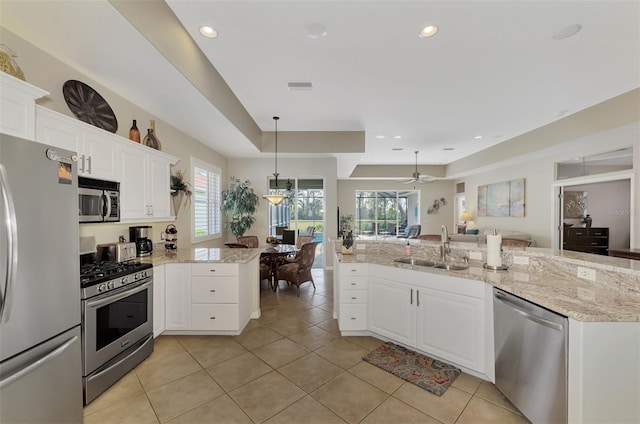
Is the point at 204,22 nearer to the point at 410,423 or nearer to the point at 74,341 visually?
the point at 74,341

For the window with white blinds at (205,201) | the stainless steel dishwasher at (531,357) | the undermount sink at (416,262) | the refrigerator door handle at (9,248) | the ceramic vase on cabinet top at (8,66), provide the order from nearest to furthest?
the refrigerator door handle at (9,248)
the stainless steel dishwasher at (531,357)
the ceramic vase on cabinet top at (8,66)
the undermount sink at (416,262)
the window with white blinds at (205,201)

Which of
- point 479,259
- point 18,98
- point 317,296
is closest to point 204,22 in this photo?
point 18,98

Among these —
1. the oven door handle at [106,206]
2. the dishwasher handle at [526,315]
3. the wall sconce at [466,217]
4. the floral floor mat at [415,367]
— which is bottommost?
the floral floor mat at [415,367]

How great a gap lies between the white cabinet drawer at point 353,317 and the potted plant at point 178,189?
311cm

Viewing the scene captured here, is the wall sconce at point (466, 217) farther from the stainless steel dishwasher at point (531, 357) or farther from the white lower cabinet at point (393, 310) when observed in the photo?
the stainless steel dishwasher at point (531, 357)

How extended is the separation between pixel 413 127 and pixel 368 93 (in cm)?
193

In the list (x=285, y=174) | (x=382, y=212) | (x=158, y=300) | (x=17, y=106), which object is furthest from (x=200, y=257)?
(x=382, y=212)

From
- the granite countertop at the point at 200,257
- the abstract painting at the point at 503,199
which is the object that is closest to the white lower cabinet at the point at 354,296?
the granite countertop at the point at 200,257

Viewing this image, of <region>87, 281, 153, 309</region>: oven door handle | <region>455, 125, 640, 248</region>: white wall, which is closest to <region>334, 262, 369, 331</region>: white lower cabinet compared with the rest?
<region>87, 281, 153, 309</region>: oven door handle

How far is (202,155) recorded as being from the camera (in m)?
5.17

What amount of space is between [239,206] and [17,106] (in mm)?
4155

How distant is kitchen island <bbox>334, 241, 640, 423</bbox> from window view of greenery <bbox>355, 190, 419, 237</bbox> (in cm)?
756

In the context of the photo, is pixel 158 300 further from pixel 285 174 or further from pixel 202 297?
pixel 285 174

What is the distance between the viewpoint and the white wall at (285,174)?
6453mm
